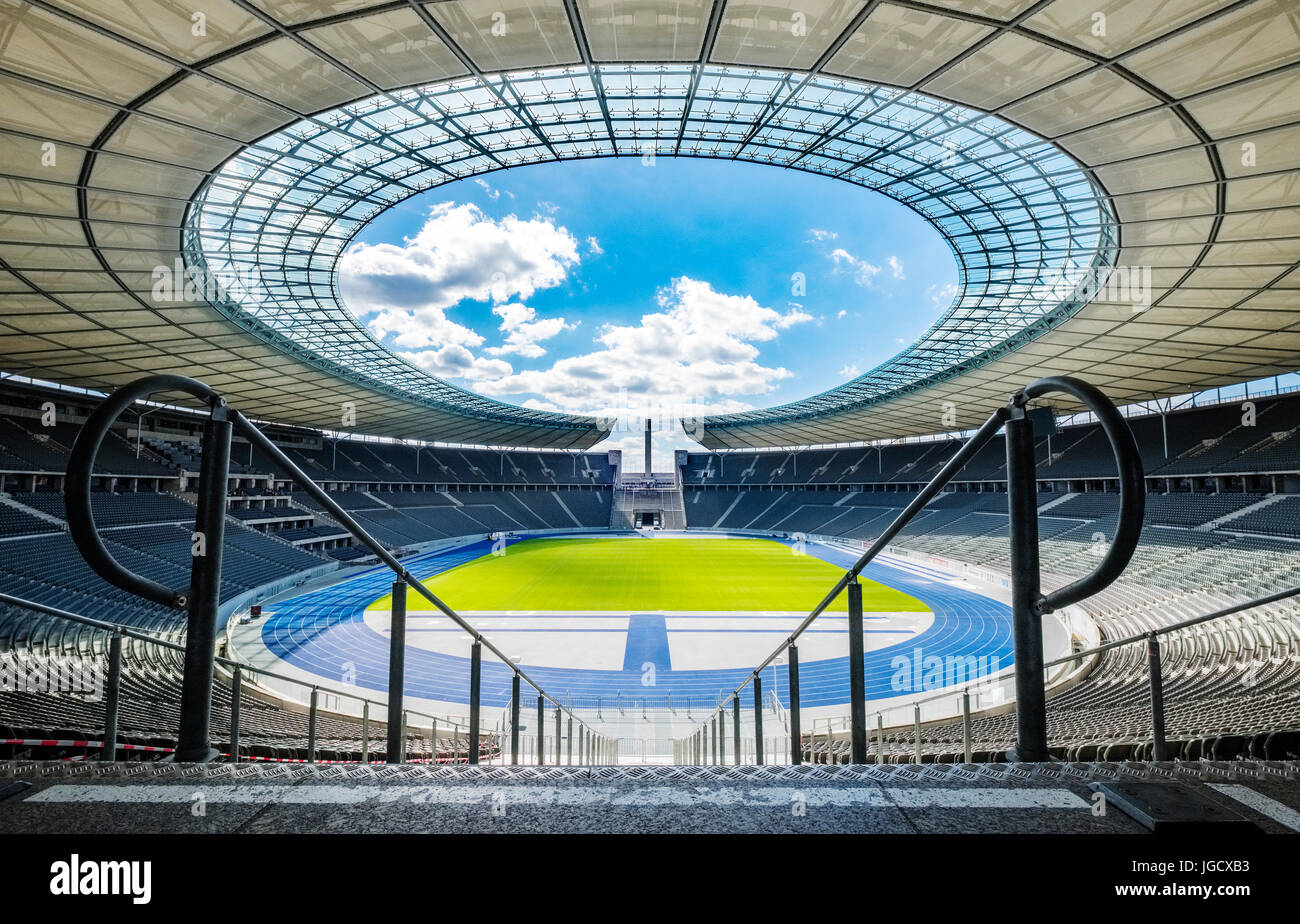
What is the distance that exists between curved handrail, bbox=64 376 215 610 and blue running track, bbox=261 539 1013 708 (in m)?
17.5

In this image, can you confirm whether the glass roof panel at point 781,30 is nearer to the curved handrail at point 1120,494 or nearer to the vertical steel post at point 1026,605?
the vertical steel post at point 1026,605

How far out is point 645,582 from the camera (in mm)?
39219

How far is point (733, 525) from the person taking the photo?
74750mm

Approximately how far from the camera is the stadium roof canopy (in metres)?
9.77

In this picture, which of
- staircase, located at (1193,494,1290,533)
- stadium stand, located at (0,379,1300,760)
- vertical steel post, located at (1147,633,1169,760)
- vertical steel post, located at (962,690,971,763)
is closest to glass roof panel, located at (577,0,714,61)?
vertical steel post, located at (1147,633,1169,760)

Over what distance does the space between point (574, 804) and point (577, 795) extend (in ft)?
0.40

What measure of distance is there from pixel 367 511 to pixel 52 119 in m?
44.9

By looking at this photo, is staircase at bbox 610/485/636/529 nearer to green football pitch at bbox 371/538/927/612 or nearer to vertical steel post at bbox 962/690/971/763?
green football pitch at bbox 371/538/927/612

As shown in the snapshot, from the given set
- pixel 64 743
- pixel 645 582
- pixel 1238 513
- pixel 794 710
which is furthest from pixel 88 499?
pixel 1238 513

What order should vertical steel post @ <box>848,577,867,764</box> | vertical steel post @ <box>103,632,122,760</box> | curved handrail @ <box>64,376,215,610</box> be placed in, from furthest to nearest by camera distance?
1. vertical steel post @ <box>848,577,867,764</box>
2. vertical steel post @ <box>103,632,122,760</box>
3. curved handrail @ <box>64,376,215,610</box>

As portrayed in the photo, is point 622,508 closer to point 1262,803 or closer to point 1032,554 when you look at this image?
point 1032,554

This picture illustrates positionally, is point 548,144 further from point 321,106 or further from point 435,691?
point 435,691

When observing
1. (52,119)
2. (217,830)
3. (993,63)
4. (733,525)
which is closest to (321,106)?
(52,119)

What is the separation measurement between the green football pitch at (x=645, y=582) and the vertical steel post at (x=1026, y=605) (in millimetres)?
22593
